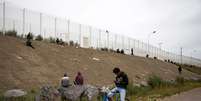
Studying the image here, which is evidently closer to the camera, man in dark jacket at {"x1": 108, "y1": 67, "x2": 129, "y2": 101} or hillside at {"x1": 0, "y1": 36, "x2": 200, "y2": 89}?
man in dark jacket at {"x1": 108, "y1": 67, "x2": 129, "y2": 101}

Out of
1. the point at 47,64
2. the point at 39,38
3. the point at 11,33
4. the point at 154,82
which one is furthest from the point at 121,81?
the point at 39,38

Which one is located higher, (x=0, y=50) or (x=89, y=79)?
(x=0, y=50)

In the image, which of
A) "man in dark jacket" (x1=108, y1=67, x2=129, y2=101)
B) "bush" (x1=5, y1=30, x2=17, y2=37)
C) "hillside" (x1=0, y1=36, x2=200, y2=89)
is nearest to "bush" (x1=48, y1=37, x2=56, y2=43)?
"hillside" (x1=0, y1=36, x2=200, y2=89)

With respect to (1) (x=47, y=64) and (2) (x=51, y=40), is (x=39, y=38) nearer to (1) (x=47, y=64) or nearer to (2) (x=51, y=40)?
(2) (x=51, y=40)

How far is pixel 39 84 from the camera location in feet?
99.4

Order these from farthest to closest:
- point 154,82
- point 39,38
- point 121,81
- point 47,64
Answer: point 39,38 < point 47,64 < point 154,82 < point 121,81

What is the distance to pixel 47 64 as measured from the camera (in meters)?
37.7

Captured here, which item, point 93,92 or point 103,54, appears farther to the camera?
point 103,54

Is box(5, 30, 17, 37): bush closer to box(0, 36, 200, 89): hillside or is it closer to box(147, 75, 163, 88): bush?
box(0, 36, 200, 89): hillside

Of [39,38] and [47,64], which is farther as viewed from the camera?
[39,38]

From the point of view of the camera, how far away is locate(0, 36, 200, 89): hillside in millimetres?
30888

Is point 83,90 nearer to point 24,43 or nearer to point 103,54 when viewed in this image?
point 24,43

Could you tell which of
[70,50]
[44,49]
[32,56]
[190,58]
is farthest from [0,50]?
[190,58]

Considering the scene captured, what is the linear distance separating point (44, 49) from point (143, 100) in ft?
72.3
